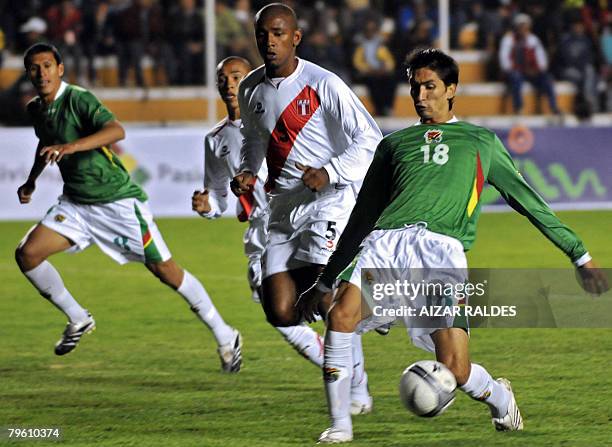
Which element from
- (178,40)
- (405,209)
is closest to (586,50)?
(178,40)

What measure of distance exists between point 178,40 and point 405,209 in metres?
16.1

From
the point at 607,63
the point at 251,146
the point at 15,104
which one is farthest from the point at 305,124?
the point at 607,63

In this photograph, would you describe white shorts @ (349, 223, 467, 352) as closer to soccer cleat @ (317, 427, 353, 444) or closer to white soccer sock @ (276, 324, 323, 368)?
soccer cleat @ (317, 427, 353, 444)

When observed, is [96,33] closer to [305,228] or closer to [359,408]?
[305,228]

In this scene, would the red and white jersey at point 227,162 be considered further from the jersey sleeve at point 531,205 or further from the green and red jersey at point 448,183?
the jersey sleeve at point 531,205

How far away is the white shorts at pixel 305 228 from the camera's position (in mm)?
7492

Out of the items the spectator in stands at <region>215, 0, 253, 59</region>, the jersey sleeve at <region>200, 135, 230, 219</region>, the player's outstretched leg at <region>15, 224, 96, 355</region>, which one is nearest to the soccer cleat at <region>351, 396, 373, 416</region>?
the jersey sleeve at <region>200, 135, 230, 219</region>

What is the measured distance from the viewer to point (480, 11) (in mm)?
23734

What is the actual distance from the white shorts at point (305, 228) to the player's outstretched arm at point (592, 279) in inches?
62.5

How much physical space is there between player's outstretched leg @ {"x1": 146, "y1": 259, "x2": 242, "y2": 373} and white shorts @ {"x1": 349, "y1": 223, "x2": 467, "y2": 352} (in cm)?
282

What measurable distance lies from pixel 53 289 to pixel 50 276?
0.09 meters

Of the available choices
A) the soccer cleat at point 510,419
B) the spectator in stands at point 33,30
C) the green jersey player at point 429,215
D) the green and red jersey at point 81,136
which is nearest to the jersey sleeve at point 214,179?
the green and red jersey at point 81,136

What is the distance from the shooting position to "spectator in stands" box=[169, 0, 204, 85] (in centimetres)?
2195

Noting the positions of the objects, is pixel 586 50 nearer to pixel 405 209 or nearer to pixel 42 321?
pixel 42 321
